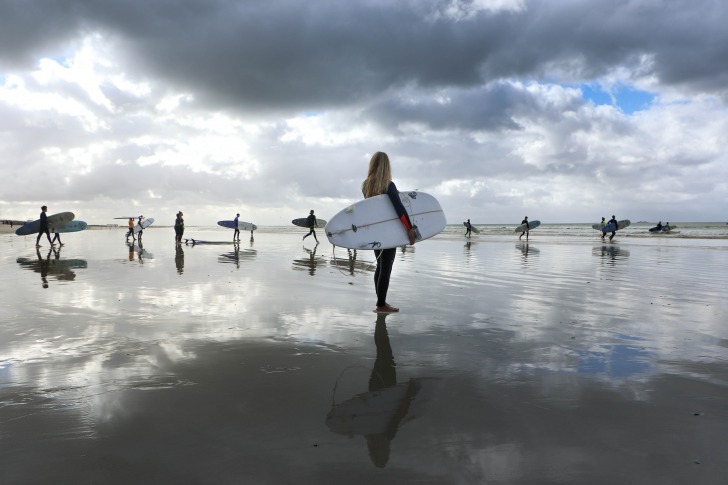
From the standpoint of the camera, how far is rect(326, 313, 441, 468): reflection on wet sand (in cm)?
271

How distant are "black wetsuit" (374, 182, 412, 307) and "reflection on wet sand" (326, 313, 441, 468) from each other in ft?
8.80

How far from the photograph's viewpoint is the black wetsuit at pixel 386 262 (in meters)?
6.80

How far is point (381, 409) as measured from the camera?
10.3 ft

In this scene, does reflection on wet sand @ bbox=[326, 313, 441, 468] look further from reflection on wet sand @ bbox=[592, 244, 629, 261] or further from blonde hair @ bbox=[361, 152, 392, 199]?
reflection on wet sand @ bbox=[592, 244, 629, 261]

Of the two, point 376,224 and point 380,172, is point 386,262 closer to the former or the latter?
point 376,224

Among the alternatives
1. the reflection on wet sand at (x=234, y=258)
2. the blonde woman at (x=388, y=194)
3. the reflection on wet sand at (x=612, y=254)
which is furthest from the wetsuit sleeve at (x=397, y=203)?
the reflection on wet sand at (x=612, y=254)

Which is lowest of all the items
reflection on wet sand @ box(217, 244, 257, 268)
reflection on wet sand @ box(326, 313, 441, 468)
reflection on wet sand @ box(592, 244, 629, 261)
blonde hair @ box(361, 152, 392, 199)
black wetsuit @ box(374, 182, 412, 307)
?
reflection on wet sand @ box(326, 313, 441, 468)

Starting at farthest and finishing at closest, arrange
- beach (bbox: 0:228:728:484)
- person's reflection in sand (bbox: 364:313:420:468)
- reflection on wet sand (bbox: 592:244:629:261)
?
reflection on wet sand (bbox: 592:244:629:261) → person's reflection in sand (bbox: 364:313:420:468) → beach (bbox: 0:228:728:484)

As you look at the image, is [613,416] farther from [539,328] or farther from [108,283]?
[108,283]

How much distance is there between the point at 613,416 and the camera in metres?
3.03

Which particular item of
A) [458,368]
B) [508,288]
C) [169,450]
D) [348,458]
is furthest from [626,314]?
[169,450]

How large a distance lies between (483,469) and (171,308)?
224 inches

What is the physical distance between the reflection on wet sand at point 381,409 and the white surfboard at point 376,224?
3.56m

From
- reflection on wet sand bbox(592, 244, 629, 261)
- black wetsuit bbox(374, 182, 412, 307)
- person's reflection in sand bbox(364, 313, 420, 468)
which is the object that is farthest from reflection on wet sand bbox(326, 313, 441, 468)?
reflection on wet sand bbox(592, 244, 629, 261)
